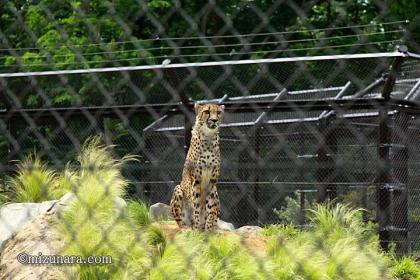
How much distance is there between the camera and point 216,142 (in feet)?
21.5

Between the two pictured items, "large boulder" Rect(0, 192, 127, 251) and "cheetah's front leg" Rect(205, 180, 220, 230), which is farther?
"cheetah's front leg" Rect(205, 180, 220, 230)

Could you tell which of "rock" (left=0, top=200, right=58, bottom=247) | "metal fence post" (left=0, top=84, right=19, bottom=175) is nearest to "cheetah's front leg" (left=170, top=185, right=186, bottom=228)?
"rock" (left=0, top=200, right=58, bottom=247)

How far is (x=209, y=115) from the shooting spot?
20.5ft

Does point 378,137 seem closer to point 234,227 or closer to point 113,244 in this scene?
point 234,227

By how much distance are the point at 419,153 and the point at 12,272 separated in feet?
10.7

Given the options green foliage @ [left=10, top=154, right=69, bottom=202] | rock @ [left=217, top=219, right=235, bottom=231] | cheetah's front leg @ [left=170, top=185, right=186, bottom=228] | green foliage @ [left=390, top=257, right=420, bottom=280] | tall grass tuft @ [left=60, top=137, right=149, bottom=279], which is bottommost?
green foliage @ [left=390, top=257, right=420, bottom=280]

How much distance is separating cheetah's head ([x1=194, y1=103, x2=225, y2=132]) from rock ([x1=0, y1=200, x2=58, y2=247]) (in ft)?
3.82

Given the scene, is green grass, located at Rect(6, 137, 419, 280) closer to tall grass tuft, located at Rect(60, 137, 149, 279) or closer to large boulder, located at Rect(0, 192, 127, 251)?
tall grass tuft, located at Rect(60, 137, 149, 279)

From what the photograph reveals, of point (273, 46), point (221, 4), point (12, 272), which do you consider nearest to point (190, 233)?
point (12, 272)

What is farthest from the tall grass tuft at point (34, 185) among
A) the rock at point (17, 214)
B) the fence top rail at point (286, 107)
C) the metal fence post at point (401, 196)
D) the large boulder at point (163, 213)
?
the metal fence post at point (401, 196)

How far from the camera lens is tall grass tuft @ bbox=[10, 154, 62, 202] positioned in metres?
6.87

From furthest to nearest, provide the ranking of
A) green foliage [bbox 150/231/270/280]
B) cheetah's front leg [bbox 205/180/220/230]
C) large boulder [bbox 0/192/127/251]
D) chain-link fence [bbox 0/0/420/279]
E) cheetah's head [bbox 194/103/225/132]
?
cheetah's front leg [bbox 205/180/220/230], cheetah's head [bbox 194/103/225/132], large boulder [bbox 0/192/127/251], chain-link fence [bbox 0/0/420/279], green foliage [bbox 150/231/270/280]

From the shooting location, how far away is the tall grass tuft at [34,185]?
6871 mm

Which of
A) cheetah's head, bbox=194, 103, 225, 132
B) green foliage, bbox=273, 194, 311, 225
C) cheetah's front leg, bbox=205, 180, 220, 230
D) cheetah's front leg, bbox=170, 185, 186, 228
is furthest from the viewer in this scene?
green foliage, bbox=273, 194, 311, 225
